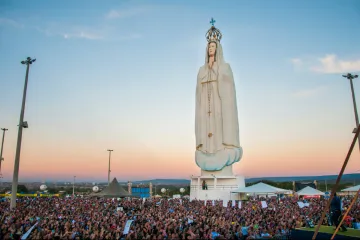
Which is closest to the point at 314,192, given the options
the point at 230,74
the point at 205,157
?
the point at 205,157

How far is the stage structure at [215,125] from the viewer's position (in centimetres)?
4309

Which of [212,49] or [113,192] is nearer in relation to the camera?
[113,192]

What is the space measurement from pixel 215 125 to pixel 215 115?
1461mm

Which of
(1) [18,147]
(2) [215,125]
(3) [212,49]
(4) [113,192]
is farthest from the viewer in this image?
(3) [212,49]

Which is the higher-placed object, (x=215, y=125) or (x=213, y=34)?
(x=213, y=34)

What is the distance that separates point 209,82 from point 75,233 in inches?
1415

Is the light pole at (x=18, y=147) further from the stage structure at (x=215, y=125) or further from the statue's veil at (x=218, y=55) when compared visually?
the statue's veil at (x=218, y=55)

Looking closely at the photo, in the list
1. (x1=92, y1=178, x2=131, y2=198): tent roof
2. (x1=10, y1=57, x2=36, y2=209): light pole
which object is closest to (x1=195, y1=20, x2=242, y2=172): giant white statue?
(x1=92, y1=178, x2=131, y2=198): tent roof

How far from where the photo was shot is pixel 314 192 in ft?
117

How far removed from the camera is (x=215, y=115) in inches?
1820

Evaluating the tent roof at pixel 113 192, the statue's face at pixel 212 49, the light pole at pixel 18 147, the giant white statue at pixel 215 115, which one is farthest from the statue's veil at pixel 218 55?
the light pole at pixel 18 147

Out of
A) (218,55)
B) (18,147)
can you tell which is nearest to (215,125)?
(218,55)

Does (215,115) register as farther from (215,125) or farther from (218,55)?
(218,55)

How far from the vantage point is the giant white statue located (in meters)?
44.2
